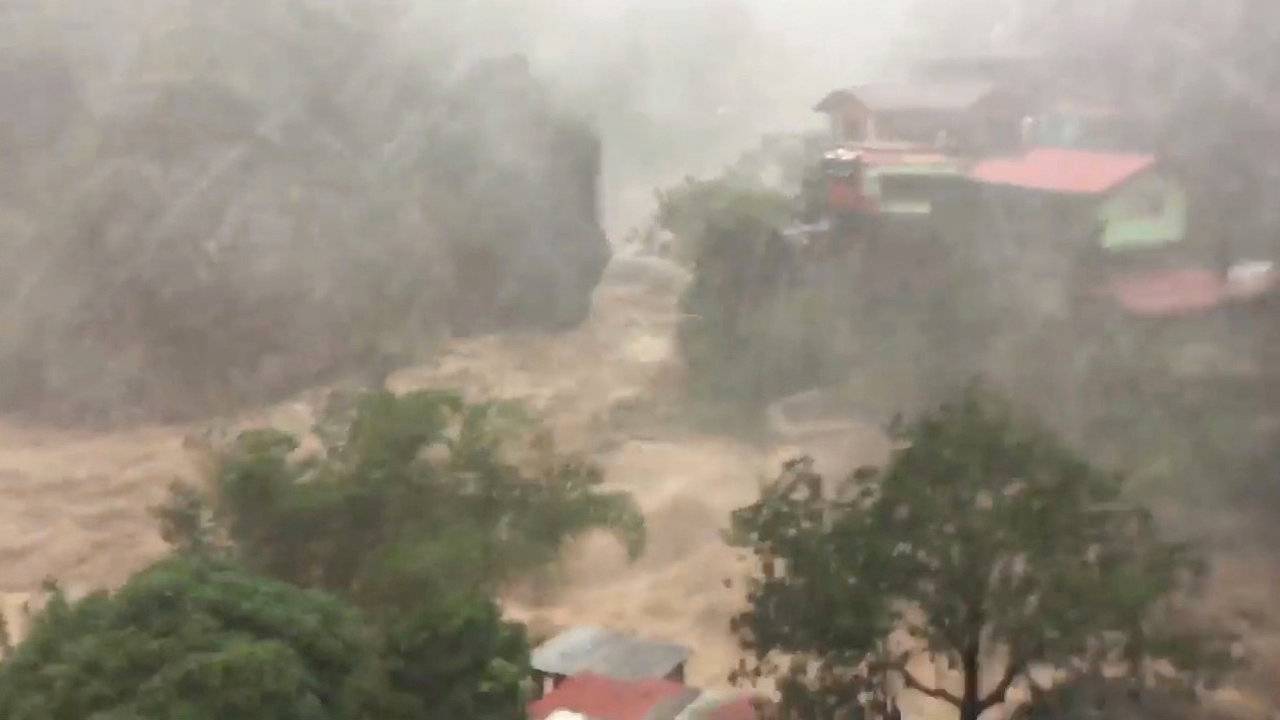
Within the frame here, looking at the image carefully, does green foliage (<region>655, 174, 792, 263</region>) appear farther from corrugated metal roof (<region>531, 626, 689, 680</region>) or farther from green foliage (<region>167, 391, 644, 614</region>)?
corrugated metal roof (<region>531, 626, 689, 680</region>)

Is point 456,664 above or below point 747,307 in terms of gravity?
below

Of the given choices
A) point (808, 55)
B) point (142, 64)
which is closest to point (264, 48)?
point (142, 64)

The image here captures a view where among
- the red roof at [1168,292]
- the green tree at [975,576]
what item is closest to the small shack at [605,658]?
the green tree at [975,576]

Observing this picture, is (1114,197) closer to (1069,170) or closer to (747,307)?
(1069,170)

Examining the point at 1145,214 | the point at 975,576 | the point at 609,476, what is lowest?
the point at 975,576

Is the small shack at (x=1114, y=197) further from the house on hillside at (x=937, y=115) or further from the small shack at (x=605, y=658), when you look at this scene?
the small shack at (x=605, y=658)

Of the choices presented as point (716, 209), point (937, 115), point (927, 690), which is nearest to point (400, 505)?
point (927, 690)
